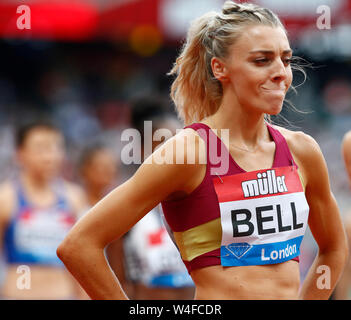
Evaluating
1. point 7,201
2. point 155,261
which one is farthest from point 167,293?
point 7,201

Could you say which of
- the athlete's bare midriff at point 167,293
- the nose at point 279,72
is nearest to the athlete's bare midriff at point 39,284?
the athlete's bare midriff at point 167,293

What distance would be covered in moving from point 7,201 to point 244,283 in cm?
326

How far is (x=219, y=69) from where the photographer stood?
327cm

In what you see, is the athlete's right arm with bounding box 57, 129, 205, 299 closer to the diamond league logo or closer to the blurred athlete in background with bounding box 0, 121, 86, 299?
the diamond league logo

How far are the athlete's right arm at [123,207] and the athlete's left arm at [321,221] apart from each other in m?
0.59

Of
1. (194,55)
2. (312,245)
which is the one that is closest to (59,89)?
(312,245)

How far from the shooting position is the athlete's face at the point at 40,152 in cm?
604

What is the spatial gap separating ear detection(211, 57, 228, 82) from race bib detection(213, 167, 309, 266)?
1.55 feet

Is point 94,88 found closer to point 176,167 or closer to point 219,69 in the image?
point 219,69

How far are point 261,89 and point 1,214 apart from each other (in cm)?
325

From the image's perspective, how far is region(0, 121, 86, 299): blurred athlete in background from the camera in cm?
573

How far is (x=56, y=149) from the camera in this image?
613cm

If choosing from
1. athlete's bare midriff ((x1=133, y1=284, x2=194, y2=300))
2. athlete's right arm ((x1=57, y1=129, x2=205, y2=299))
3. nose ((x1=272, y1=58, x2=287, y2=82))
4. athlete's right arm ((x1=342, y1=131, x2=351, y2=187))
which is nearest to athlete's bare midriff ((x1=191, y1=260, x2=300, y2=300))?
athlete's right arm ((x1=57, y1=129, x2=205, y2=299))

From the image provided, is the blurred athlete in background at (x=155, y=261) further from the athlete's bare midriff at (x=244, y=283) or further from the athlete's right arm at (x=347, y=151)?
the athlete's bare midriff at (x=244, y=283)
